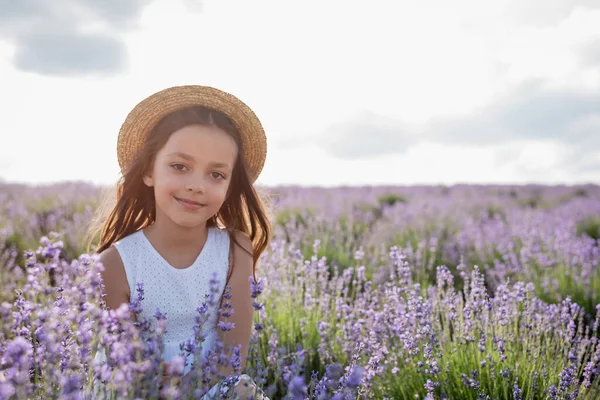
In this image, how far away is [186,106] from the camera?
3098 mm

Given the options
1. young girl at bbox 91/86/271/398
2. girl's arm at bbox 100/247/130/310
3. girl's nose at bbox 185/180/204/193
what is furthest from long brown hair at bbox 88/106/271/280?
girl's nose at bbox 185/180/204/193

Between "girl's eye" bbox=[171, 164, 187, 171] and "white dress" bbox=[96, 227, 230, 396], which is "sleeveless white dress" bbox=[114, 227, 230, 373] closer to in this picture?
"white dress" bbox=[96, 227, 230, 396]

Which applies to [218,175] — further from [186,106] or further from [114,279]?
[114,279]

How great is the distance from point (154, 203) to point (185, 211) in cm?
49

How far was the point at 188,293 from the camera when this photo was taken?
9.60 ft

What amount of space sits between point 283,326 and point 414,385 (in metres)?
1.00

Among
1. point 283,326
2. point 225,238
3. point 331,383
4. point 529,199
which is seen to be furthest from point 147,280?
point 529,199

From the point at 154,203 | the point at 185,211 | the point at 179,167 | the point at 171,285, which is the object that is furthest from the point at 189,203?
the point at 154,203

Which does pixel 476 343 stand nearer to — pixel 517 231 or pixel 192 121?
pixel 192 121

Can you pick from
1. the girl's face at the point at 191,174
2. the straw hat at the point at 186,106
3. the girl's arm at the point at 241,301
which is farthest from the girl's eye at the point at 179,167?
the girl's arm at the point at 241,301

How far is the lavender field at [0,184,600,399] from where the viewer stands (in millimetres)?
1768

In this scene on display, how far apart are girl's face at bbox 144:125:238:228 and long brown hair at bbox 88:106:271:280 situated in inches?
4.1

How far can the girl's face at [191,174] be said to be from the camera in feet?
9.21

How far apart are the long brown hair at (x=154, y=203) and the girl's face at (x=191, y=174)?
0.34 ft
